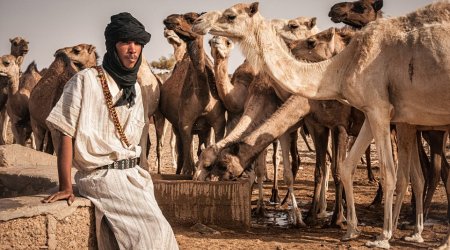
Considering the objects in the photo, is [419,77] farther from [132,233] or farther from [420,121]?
[132,233]

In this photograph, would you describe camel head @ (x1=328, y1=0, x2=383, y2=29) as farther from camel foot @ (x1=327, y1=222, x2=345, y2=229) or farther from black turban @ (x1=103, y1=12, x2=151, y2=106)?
black turban @ (x1=103, y1=12, x2=151, y2=106)

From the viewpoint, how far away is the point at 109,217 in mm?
3994

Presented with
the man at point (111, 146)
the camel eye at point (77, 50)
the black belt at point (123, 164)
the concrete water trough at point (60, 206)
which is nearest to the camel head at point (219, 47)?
the concrete water trough at point (60, 206)

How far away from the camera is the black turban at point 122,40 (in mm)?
4062

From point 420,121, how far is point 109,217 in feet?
13.6

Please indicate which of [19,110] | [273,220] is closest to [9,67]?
[19,110]

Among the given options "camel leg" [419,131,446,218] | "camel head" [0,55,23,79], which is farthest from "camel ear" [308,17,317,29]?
"camel head" [0,55,23,79]

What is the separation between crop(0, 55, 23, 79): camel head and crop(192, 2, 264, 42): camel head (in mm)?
9005

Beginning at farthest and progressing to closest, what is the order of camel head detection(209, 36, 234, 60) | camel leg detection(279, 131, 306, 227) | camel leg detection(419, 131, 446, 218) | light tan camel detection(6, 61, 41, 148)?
light tan camel detection(6, 61, 41, 148) < camel head detection(209, 36, 234, 60) < camel leg detection(279, 131, 306, 227) < camel leg detection(419, 131, 446, 218)

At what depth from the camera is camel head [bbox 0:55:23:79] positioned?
1520cm

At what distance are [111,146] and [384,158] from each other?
380 cm

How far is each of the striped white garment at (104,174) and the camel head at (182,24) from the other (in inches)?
259

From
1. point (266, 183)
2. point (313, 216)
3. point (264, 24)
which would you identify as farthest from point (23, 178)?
point (266, 183)

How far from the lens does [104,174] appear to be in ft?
13.2
